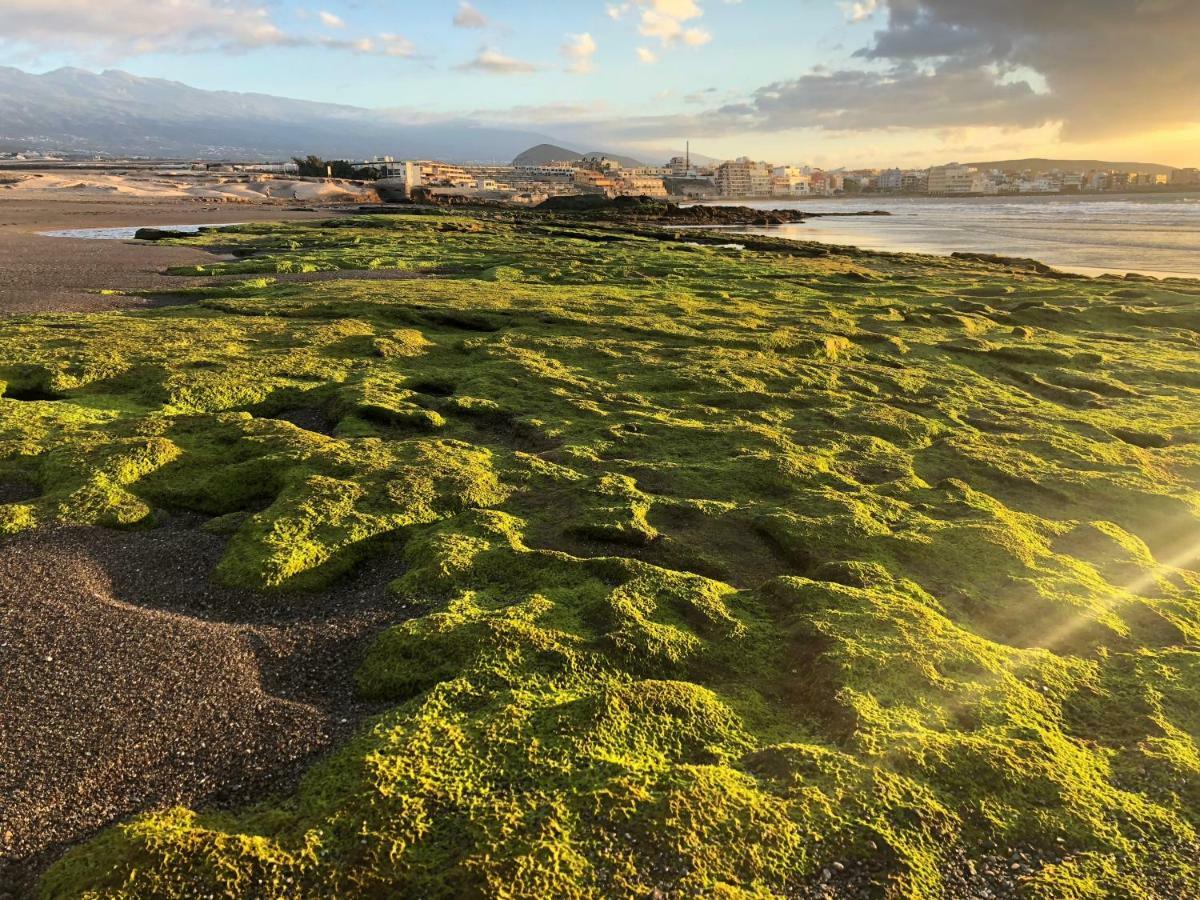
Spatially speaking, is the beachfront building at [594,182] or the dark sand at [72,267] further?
the beachfront building at [594,182]

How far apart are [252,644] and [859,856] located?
13.4ft

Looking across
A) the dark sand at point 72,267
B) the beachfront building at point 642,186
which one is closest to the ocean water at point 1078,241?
the dark sand at point 72,267

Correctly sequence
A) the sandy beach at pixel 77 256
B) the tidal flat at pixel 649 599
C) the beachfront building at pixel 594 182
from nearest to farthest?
the tidal flat at pixel 649 599 < the sandy beach at pixel 77 256 < the beachfront building at pixel 594 182

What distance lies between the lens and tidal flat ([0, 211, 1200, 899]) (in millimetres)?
3479

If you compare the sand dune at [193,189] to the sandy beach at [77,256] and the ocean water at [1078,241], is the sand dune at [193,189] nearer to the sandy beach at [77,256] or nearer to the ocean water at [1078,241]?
the sandy beach at [77,256]

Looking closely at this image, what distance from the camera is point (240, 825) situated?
3.51 metres

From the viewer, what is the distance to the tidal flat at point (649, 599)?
3.48 m

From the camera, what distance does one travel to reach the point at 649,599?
562 centimetres

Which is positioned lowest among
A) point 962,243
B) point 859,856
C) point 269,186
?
point 859,856

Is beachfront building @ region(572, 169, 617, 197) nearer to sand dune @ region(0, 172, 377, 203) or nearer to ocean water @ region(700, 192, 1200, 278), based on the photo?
sand dune @ region(0, 172, 377, 203)

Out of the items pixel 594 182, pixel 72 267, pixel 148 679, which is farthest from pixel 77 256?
pixel 594 182

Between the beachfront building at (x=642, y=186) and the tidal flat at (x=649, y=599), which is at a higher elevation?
the beachfront building at (x=642, y=186)

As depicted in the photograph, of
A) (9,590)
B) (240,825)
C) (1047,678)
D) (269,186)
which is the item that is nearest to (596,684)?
(240,825)

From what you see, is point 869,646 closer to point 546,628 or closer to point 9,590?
point 546,628
